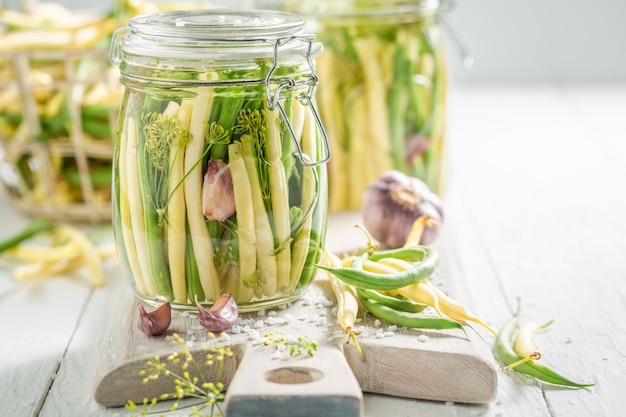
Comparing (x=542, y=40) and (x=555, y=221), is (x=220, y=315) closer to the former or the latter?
(x=555, y=221)

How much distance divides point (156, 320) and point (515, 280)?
0.76 meters

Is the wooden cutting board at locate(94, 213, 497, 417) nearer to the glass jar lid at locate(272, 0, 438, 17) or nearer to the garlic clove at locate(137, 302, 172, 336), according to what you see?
the garlic clove at locate(137, 302, 172, 336)

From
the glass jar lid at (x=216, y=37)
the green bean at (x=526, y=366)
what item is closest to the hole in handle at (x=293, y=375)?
the green bean at (x=526, y=366)

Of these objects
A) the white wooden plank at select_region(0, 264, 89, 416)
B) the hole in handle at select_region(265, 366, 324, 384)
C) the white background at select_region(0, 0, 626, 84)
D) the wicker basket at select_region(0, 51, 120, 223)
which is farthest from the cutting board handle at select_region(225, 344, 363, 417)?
the white background at select_region(0, 0, 626, 84)

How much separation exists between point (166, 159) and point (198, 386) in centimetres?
32

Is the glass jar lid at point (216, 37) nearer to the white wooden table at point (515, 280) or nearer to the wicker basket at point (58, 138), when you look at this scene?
the white wooden table at point (515, 280)

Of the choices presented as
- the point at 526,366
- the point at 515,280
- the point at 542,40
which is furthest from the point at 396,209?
the point at 542,40

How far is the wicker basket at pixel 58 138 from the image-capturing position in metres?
1.97

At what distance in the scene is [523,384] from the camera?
1.33 metres

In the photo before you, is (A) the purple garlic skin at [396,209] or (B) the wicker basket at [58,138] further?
(B) the wicker basket at [58,138]

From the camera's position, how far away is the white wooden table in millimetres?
1313

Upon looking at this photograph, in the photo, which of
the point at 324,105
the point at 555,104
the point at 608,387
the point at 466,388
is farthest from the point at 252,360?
the point at 555,104

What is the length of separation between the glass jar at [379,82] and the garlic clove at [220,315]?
70 cm

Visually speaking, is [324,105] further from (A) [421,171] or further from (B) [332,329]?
(B) [332,329]
